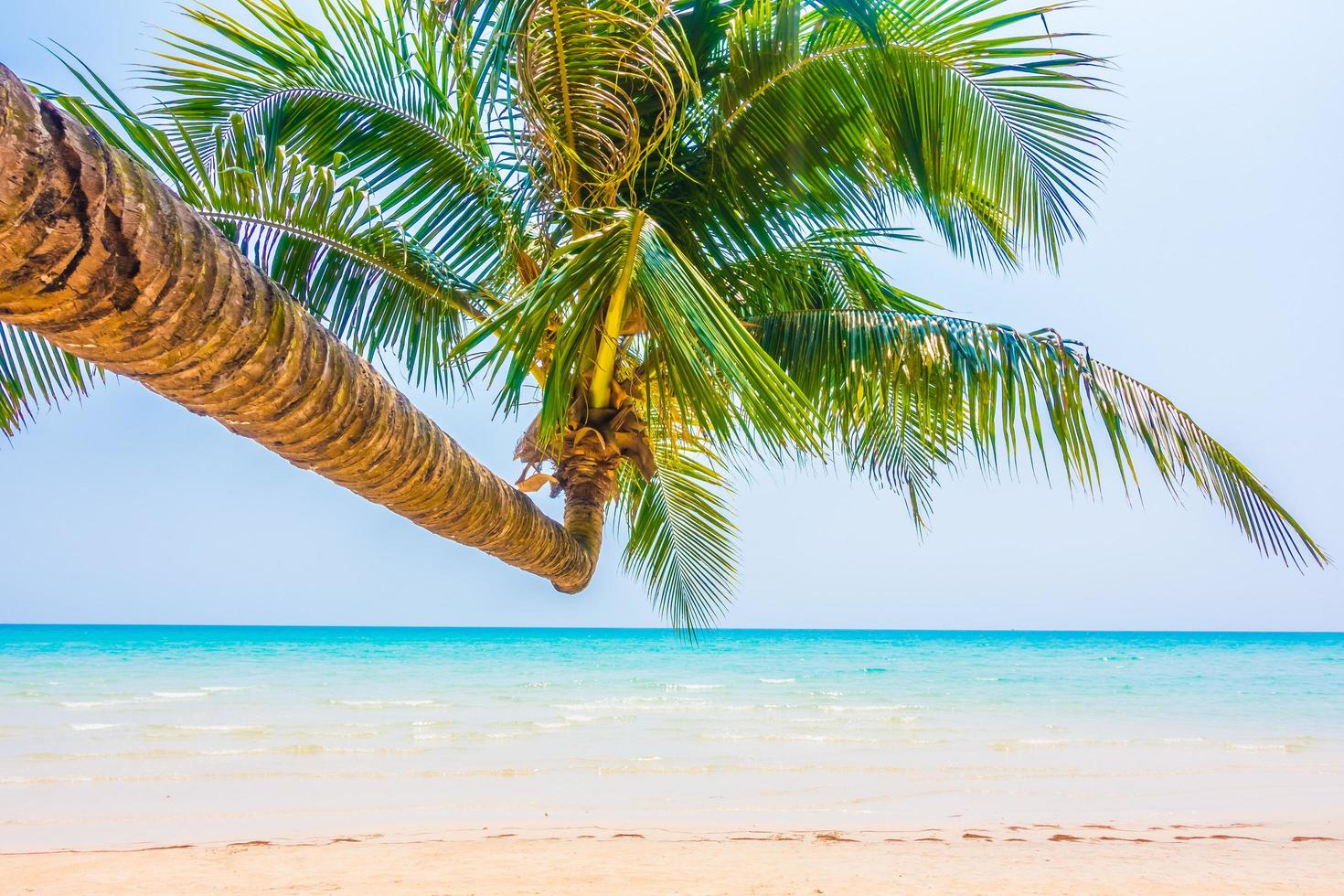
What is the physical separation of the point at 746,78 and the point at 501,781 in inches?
251

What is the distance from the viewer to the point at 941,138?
3.25 metres

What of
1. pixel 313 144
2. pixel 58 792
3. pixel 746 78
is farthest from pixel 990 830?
pixel 58 792

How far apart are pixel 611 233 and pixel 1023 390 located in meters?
2.00

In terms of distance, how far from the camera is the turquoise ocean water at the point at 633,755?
6277mm

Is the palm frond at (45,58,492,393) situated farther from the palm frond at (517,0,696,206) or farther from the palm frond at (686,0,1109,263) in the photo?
the palm frond at (686,0,1109,263)

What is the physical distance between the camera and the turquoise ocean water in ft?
20.6

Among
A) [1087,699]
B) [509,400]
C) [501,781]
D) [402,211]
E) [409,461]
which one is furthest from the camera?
[1087,699]

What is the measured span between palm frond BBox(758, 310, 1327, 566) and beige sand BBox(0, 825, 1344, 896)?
2445mm

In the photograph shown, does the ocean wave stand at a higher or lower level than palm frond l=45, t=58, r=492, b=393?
lower

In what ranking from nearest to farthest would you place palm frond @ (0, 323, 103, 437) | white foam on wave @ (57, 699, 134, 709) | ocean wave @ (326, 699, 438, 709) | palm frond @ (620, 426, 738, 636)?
1. palm frond @ (0, 323, 103, 437)
2. palm frond @ (620, 426, 738, 636)
3. white foam on wave @ (57, 699, 134, 709)
4. ocean wave @ (326, 699, 438, 709)

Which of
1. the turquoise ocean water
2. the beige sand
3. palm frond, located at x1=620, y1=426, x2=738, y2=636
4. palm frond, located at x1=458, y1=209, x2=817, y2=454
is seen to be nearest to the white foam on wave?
the turquoise ocean water

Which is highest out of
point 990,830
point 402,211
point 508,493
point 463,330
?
point 402,211

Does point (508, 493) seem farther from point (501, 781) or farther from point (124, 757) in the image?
point (124, 757)

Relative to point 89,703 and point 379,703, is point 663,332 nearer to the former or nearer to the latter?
point 379,703
